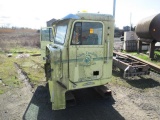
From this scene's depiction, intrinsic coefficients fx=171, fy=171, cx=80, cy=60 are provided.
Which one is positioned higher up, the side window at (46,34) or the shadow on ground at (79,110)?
the side window at (46,34)

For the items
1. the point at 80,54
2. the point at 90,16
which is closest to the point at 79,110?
the point at 80,54

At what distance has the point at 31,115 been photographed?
196 inches

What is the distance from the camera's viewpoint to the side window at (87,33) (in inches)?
185

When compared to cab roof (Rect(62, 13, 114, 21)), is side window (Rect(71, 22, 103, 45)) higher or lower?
lower

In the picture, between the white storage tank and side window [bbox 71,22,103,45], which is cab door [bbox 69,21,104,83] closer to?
side window [bbox 71,22,103,45]

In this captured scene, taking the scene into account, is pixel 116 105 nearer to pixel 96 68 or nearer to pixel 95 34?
pixel 96 68

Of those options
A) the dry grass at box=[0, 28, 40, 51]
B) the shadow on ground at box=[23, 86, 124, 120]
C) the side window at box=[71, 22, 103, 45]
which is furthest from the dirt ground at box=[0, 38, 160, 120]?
the dry grass at box=[0, 28, 40, 51]

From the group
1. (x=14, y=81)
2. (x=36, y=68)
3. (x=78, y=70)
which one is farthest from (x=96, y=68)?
(x=36, y=68)

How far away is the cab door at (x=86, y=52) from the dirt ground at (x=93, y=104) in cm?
100

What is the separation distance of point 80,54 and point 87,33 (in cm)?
62

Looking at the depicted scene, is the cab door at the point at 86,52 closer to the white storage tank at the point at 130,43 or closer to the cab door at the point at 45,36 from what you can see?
the cab door at the point at 45,36

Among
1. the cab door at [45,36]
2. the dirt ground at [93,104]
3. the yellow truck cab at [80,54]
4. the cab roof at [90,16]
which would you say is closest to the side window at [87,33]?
the yellow truck cab at [80,54]

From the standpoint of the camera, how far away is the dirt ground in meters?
4.86

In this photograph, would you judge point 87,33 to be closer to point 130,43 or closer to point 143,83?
point 143,83
